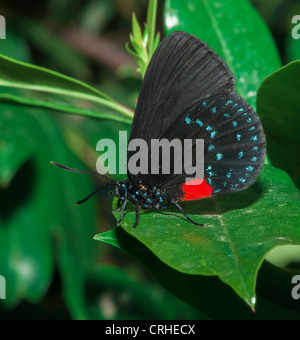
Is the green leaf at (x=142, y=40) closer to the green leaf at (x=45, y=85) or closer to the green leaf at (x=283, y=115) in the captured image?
the green leaf at (x=45, y=85)

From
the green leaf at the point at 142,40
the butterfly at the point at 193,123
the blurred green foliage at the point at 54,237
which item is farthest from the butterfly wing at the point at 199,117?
the blurred green foliage at the point at 54,237

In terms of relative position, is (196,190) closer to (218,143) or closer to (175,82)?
(218,143)

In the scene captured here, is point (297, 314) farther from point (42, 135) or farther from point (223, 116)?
point (42, 135)

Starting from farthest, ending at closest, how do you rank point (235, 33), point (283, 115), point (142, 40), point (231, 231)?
1. point (235, 33)
2. point (142, 40)
3. point (283, 115)
4. point (231, 231)

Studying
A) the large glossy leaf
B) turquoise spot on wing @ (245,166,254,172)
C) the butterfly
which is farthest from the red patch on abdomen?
the large glossy leaf

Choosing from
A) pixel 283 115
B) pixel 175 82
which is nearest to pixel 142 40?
pixel 175 82
